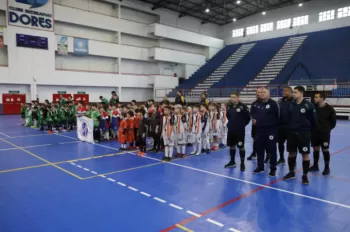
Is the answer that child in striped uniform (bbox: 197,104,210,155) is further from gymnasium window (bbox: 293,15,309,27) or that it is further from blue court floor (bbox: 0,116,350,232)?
gymnasium window (bbox: 293,15,309,27)

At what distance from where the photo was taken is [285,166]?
261 inches

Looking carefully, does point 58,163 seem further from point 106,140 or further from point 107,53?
point 107,53

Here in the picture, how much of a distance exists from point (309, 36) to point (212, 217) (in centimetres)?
3079

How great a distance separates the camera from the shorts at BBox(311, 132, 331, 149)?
579 cm

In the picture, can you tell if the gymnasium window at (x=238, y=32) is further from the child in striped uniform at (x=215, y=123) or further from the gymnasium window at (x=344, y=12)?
the child in striped uniform at (x=215, y=123)

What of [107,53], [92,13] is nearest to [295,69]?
[107,53]

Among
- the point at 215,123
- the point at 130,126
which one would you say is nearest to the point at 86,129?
the point at 130,126

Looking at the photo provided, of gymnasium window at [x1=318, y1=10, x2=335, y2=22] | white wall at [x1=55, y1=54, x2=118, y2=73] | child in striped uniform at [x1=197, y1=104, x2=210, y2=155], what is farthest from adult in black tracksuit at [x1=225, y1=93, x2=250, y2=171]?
gymnasium window at [x1=318, y1=10, x2=335, y2=22]

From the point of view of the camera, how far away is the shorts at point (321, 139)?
228 inches

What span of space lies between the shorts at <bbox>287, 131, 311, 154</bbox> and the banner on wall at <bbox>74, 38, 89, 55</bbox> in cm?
2361

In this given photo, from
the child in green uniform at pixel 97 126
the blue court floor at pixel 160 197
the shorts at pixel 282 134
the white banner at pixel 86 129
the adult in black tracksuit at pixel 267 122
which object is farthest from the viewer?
the child in green uniform at pixel 97 126

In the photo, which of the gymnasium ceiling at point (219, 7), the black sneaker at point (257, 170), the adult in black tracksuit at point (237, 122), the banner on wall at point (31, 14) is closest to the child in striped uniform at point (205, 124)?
the adult in black tracksuit at point (237, 122)

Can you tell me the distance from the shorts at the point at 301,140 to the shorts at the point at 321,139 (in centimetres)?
91

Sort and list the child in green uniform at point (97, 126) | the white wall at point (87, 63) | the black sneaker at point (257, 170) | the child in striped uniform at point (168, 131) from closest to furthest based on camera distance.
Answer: the black sneaker at point (257, 170), the child in striped uniform at point (168, 131), the child in green uniform at point (97, 126), the white wall at point (87, 63)
